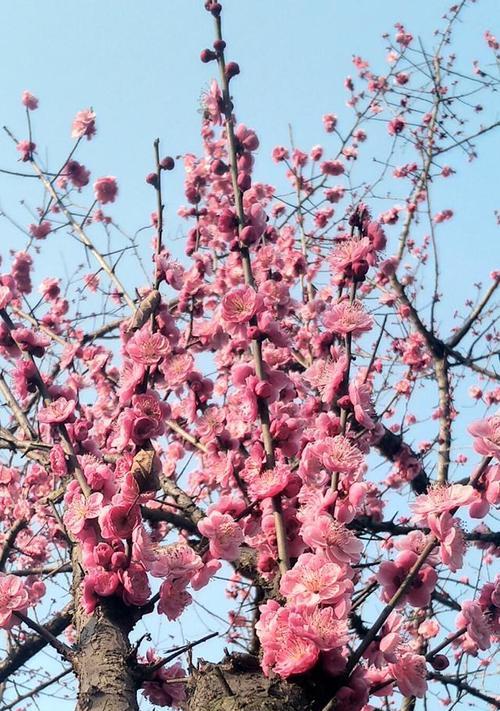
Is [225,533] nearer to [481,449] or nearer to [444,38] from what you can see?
[481,449]

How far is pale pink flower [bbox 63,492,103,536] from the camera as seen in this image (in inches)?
100

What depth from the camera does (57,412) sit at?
3.01 metres

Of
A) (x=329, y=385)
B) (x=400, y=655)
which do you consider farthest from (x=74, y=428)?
(x=400, y=655)

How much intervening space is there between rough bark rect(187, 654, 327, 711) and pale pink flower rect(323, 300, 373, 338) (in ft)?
3.86

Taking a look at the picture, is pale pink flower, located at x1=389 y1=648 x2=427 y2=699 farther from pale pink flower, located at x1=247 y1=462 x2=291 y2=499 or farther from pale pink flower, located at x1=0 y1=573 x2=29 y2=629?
pale pink flower, located at x1=0 y1=573 x2=29 y2=629

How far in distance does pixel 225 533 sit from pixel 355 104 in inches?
294

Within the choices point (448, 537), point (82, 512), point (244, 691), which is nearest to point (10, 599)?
point (82, 512)

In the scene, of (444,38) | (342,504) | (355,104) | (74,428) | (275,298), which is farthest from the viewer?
(355,104)

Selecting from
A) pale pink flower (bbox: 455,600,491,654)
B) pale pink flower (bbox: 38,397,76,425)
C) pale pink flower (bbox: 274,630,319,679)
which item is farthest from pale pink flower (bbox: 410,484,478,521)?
pale pink flower (bbox: 38,397,76,425)

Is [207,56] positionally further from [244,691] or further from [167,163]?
[244,691]

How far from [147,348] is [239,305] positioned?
0.39m

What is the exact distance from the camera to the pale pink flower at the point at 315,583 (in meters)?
2.10

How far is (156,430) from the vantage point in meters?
2.58

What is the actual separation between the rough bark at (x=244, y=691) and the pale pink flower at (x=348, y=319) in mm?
1175
